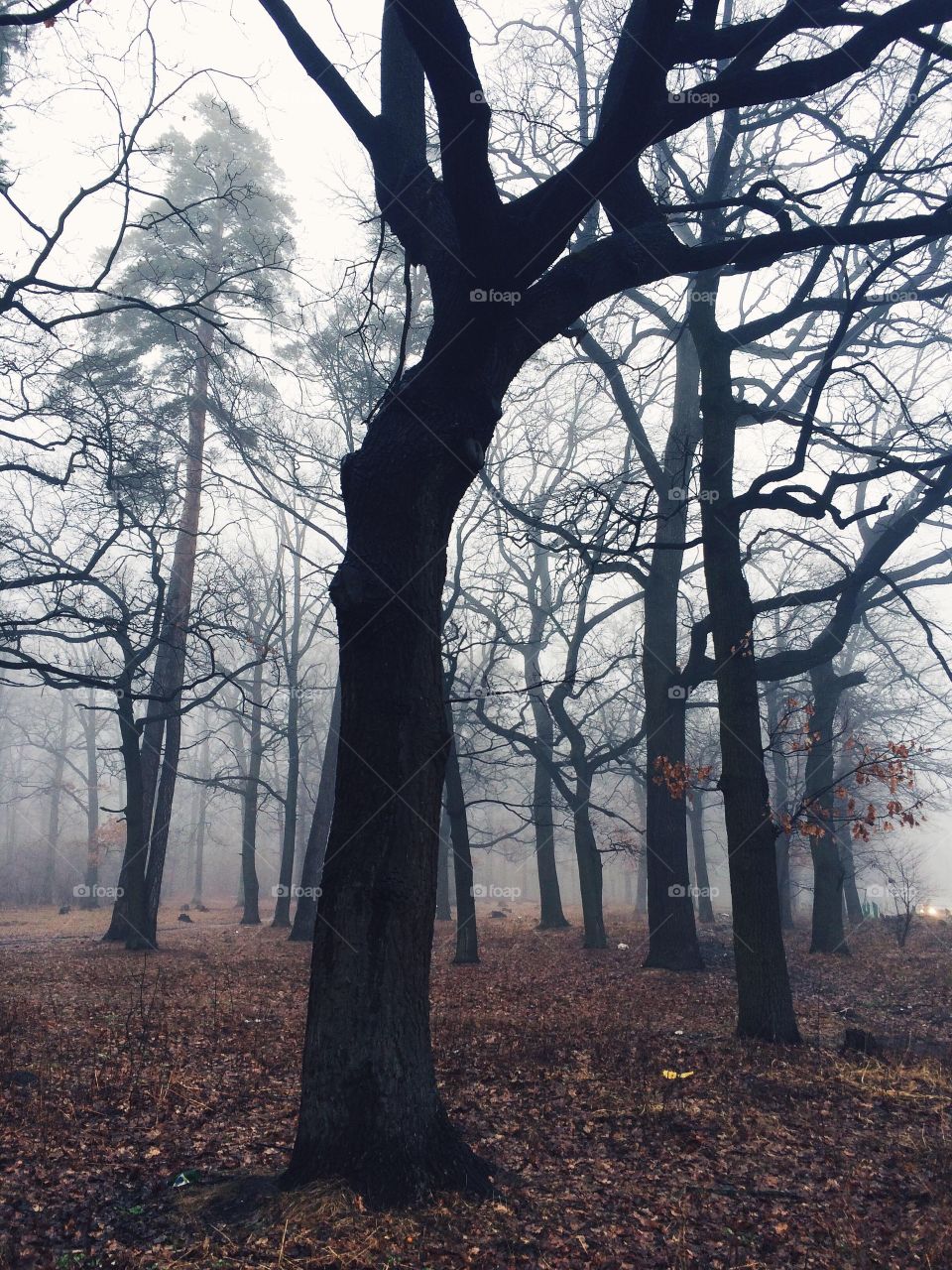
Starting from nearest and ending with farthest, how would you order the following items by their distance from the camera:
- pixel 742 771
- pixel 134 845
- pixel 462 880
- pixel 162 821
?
pixel 742 771
pixel 462 880
pixel 134 845
pixel 162 821

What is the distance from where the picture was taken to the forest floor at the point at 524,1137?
12.2 feet

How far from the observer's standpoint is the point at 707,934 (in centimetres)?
1934

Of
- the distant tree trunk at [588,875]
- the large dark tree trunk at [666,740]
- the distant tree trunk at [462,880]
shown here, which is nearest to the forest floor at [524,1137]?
the large dark tree trunk at [666,740]

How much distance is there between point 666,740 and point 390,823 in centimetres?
1043

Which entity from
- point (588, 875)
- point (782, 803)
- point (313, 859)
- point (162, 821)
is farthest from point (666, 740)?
point (782, 803)

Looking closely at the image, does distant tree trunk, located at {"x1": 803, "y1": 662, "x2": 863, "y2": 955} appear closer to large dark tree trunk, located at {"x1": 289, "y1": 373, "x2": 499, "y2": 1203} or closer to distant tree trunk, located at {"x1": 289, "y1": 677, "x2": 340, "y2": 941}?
distant tree trunk, located at {"x1": 289, "y1": 677, "x2": 340, "y2": 941}

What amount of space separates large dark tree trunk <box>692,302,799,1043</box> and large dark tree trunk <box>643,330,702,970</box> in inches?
141

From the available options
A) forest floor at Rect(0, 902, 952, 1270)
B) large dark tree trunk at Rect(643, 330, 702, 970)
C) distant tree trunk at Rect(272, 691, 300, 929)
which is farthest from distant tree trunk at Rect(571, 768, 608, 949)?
distant tree trunk at Rect(272, 691, 300, 929)

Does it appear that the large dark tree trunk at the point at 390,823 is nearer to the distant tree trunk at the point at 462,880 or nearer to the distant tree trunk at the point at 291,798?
the distant tree trunk at the point at 462,880

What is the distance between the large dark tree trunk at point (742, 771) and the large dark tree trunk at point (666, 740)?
357 centimetres

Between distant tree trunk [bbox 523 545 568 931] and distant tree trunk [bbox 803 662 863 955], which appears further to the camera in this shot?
distant tree trunk [bbox 523 545 568 931]

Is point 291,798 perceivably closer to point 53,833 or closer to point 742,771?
point 742,771

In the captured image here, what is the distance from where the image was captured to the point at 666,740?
14023mm

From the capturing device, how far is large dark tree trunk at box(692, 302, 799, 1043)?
7.87 meters
